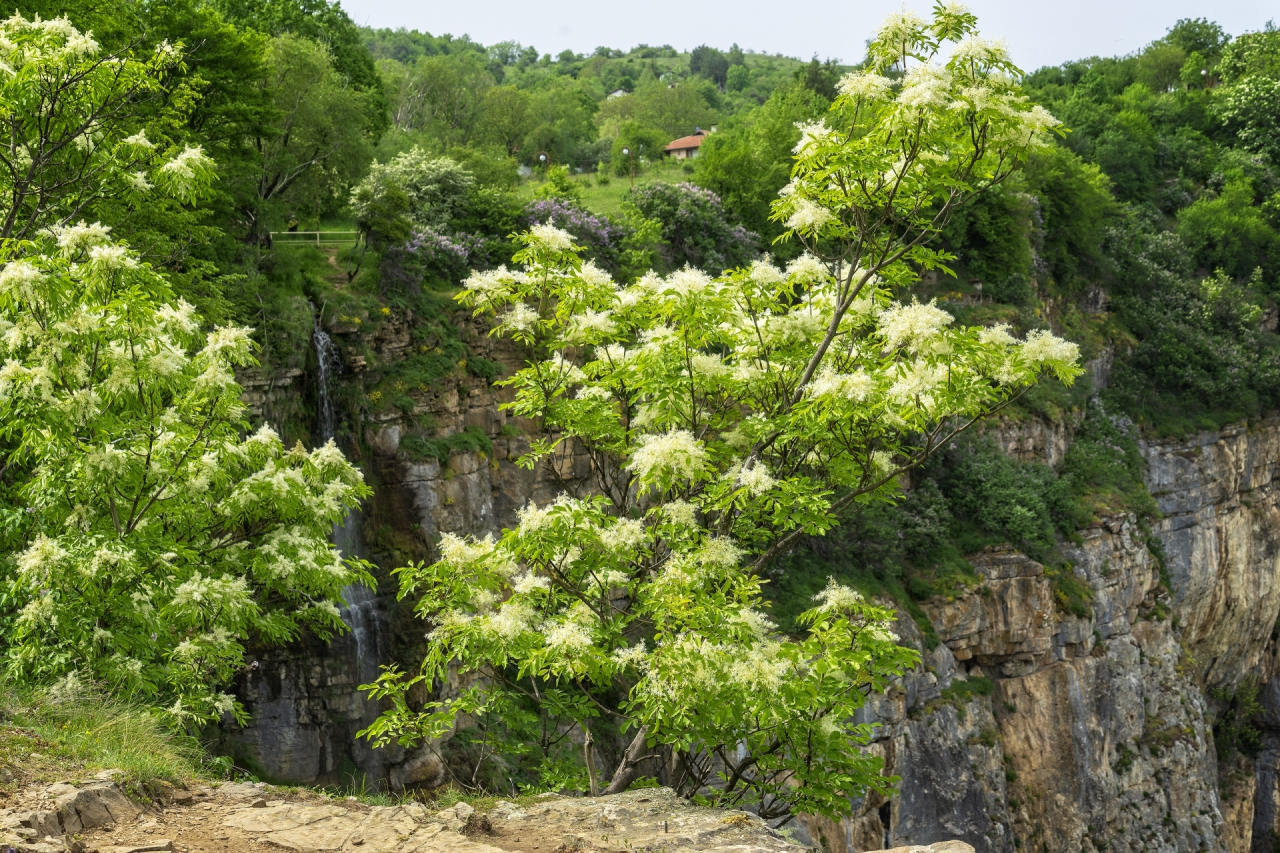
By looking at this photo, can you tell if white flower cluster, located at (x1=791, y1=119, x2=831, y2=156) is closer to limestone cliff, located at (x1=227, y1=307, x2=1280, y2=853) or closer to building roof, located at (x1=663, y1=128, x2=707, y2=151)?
limestone cliff, located at (x1=227, y1=307, x2=1280, y2=853)

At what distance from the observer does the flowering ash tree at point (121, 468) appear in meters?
7.45

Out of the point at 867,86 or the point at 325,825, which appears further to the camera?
the point at 867,86

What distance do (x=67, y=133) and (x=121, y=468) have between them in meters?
4.62

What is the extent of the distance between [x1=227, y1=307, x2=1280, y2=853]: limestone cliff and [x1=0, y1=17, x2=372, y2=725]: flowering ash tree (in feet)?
20.0

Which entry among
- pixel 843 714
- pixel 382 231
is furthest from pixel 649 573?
pixel 382 231

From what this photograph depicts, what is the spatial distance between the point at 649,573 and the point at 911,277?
3682 millimetres

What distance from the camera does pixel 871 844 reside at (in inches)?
882

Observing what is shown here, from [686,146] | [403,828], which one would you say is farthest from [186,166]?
[686,146]

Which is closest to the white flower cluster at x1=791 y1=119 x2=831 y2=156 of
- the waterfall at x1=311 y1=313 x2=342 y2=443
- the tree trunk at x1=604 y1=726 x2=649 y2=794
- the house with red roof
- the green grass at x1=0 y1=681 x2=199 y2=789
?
the tree trunk at x1=604 y1=726 x2=649 y2=794

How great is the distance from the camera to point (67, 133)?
32.7 feet

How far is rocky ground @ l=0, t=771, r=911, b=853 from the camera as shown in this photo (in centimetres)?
541

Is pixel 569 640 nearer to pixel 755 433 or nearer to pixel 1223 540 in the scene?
pixel 755 433

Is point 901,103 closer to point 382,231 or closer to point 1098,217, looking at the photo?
point 382,231

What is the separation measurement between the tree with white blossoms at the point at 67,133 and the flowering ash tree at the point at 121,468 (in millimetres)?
29
